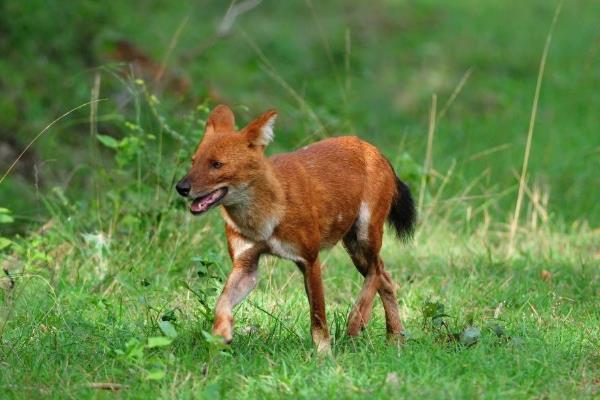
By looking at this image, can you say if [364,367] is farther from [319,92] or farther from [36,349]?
[319,92]

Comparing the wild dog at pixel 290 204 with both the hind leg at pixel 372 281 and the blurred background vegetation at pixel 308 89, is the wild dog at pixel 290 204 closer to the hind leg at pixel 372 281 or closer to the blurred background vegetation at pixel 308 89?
the hind leg at pixel 372 281

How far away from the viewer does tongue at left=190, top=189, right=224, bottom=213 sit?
17.1 ft

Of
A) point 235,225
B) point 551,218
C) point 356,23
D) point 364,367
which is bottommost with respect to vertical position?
point 356,23

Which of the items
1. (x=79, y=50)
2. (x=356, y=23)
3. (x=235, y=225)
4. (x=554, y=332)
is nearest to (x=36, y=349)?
(x=235, y=225)

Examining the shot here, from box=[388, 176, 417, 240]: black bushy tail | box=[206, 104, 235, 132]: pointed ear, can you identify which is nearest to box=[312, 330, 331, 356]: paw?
box=[206, 104, 235, 132]: pointed ear

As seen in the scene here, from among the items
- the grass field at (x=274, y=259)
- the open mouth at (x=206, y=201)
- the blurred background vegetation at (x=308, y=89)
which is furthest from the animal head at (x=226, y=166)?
the blurred background vegetation at (x=308, y=89)

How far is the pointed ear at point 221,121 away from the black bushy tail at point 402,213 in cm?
112

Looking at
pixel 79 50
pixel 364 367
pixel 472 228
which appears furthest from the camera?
pixel 79 50

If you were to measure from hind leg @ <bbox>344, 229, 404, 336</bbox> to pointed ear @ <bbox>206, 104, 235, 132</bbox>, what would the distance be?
2.93 ft

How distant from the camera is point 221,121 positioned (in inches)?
227

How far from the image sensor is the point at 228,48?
1517 centimetres

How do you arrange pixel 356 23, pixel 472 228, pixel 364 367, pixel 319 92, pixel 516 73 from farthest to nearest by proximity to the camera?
pixel 356 23
pixel 516 73
pixel 319 92
pixel 472 228
pixel 364 367

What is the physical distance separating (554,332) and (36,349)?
95.2 inches

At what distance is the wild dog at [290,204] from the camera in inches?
211
